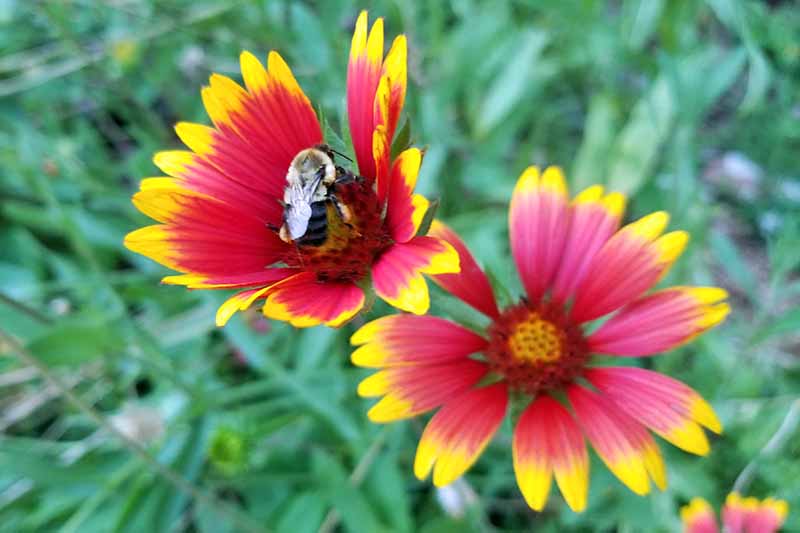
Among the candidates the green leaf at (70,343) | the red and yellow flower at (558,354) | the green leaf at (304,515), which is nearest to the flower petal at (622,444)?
the red and yellow flower at (558,354)

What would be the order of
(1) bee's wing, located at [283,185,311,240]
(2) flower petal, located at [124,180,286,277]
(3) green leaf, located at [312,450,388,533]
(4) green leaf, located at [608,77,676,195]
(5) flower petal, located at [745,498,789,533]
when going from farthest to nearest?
(4) green leaf, located at [608,77,676,195] → (3) green leaf, located at [312,450,388,533] → (5) flower petal, located at [745,498,789,533] → (1) bee's wing, located at [283,185,311,240] → (2) flower petal, located at [124,180,286,277]

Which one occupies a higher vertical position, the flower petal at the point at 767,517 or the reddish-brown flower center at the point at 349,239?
the reddish-brown flower center at the point at 349,239

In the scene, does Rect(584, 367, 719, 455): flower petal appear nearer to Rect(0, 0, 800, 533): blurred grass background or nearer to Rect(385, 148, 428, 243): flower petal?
Rect(0, 0, 800, 533): blurred grass background

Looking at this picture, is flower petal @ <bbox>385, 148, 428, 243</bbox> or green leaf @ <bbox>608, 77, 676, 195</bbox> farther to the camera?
green leaf @ <bbox>608, 77, 676, 195</bbox>

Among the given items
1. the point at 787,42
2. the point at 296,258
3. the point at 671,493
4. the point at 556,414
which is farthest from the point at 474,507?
the point at 787,42

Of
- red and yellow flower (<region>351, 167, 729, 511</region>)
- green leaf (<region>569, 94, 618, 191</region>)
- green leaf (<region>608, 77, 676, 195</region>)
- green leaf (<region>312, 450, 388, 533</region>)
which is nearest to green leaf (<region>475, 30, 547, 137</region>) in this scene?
green leaf (<region>569, 94, 618, 191</region>)

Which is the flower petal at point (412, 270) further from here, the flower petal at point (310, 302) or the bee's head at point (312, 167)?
the bee's head at point (312, 167)

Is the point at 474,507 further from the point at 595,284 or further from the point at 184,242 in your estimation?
the point at 184,242
